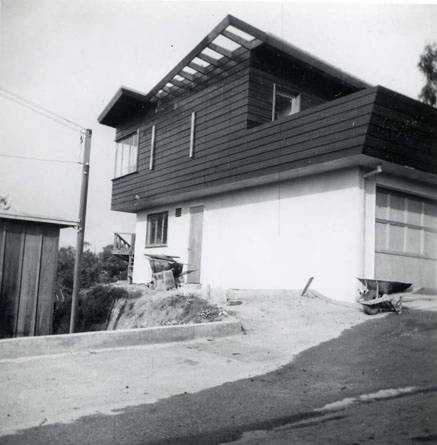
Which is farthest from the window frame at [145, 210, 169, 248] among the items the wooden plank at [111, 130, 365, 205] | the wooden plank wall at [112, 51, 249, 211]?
the wooden plank at [111, 130, 365, 205]

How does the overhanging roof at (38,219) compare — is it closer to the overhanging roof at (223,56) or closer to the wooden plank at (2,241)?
the wooden plank at (2,241)

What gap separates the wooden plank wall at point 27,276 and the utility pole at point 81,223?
0.47 meters

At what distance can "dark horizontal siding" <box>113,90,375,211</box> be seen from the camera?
9.41 metres

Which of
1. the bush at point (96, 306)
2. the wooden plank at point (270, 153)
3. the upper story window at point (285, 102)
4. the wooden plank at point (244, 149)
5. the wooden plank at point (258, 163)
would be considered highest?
the upper story window at point (285, 102)

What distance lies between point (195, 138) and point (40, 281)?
296 inches

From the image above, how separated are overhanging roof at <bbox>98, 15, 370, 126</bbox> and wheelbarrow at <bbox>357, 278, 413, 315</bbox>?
22.2 ft

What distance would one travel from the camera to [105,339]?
6492 millimetres

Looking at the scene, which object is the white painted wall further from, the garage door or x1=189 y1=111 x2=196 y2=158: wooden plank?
x1=189 y1=111 x2=196 y2=158: wooden plank

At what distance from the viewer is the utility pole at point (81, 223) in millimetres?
8688

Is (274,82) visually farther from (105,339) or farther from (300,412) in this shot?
(300,412)

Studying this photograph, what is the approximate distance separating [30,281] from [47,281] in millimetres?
303

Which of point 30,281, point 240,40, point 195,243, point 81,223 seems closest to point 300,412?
point 30,281

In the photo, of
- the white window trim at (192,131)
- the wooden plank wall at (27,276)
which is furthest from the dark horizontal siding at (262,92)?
the wooden plank wall at (27,276)

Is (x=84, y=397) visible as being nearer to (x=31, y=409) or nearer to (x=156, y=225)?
(x=31, y=409)
